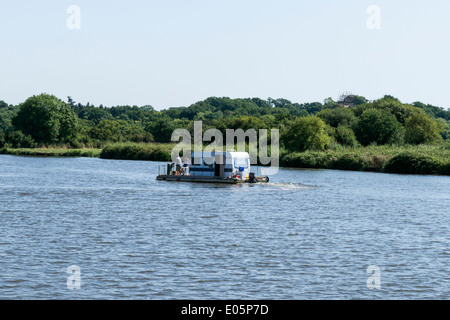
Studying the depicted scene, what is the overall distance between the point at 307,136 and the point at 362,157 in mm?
12743

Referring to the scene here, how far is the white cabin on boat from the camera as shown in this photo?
50.6m

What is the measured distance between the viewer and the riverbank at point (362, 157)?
6825 centimetres

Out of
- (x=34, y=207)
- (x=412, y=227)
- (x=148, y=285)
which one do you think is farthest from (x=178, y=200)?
(x=148, y=285)

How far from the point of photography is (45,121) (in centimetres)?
12950

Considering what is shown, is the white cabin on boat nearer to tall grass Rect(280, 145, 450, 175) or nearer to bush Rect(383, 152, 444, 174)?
bush Rect(383, 152, 444, 174)

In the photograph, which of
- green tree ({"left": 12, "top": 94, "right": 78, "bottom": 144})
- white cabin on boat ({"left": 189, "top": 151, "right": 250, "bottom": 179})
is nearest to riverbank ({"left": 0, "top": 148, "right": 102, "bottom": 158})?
green tree ({"left": 12, "top": 94, "right": 78, "bottom": 144})

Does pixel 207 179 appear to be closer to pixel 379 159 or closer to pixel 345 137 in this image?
pixel 379 159

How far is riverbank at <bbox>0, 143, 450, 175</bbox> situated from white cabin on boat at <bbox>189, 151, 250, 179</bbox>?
81.2 feet

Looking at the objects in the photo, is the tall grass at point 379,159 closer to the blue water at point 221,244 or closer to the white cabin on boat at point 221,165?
the white cabin on boat at point 221,165

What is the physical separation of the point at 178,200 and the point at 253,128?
73.7m

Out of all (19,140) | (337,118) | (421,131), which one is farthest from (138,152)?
(421,131)

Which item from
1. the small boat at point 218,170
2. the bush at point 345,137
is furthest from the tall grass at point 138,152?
the small boat at point 218,170

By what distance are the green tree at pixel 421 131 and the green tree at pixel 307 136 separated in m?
12.5
